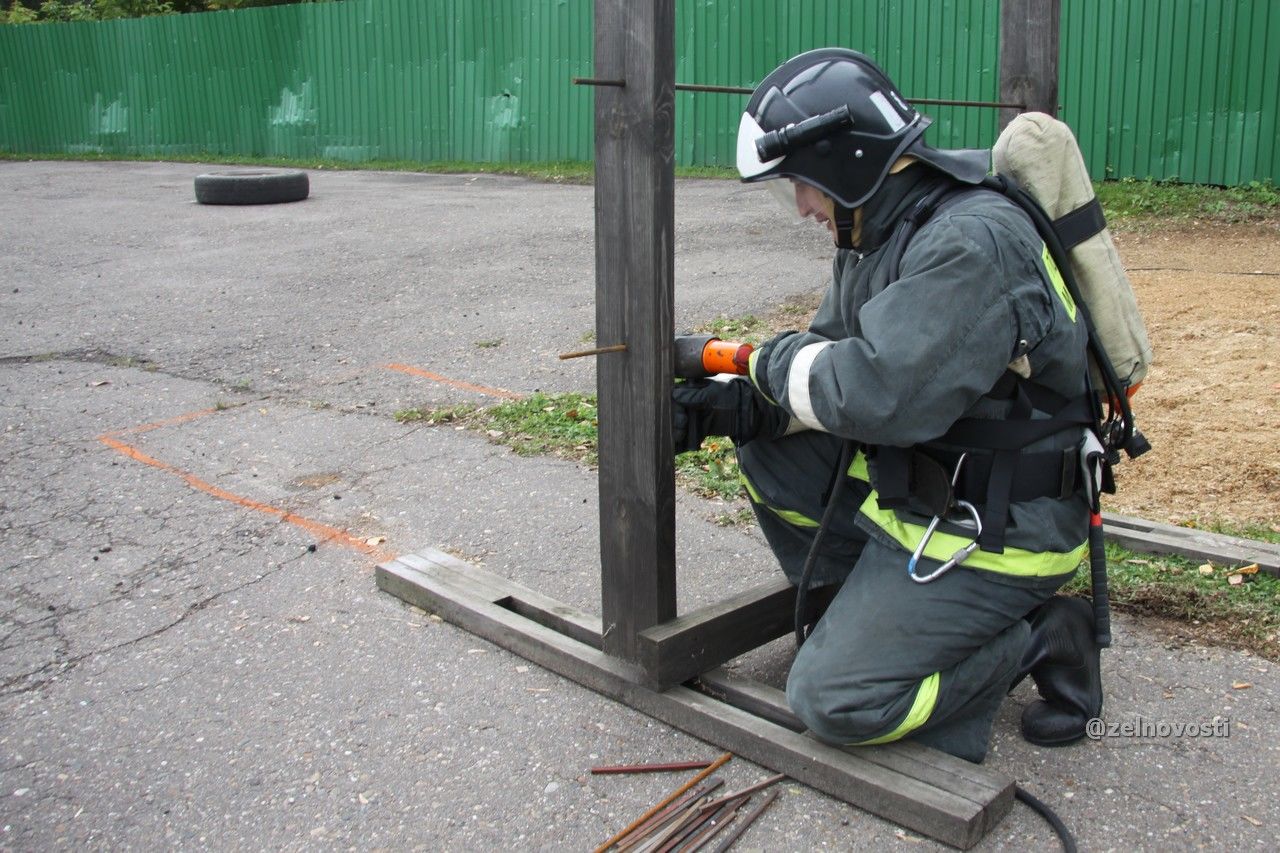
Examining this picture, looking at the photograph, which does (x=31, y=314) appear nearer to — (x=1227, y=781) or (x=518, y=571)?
(x=518, y=571)

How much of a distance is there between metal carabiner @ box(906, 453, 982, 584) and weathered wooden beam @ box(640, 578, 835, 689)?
64 centimetres

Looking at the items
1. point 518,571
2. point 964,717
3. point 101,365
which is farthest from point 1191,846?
point 101,365

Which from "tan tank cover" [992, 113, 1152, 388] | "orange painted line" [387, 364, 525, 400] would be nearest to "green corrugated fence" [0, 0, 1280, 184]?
"orange painted line" [387, 364, 525, 400]

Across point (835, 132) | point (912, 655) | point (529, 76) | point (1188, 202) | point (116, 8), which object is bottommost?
point (912, 655)

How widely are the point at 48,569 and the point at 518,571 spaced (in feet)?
5.45

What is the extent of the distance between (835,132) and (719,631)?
4.42 ft

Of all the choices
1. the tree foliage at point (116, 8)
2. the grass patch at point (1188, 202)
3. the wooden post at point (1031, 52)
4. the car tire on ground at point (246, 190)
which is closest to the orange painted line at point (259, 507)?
the wooden post at point (1031, 52)

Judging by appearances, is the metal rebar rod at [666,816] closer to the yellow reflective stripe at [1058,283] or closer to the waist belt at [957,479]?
the waist belt at [957,479]

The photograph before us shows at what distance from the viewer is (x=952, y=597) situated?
2.80 metres

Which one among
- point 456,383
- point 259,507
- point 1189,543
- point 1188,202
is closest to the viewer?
point 1189,543

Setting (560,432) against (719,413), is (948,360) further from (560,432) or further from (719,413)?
(560,432)

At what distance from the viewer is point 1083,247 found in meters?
2.93

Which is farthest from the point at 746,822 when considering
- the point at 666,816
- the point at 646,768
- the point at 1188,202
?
the point at 1188,202

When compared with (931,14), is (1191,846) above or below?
below
